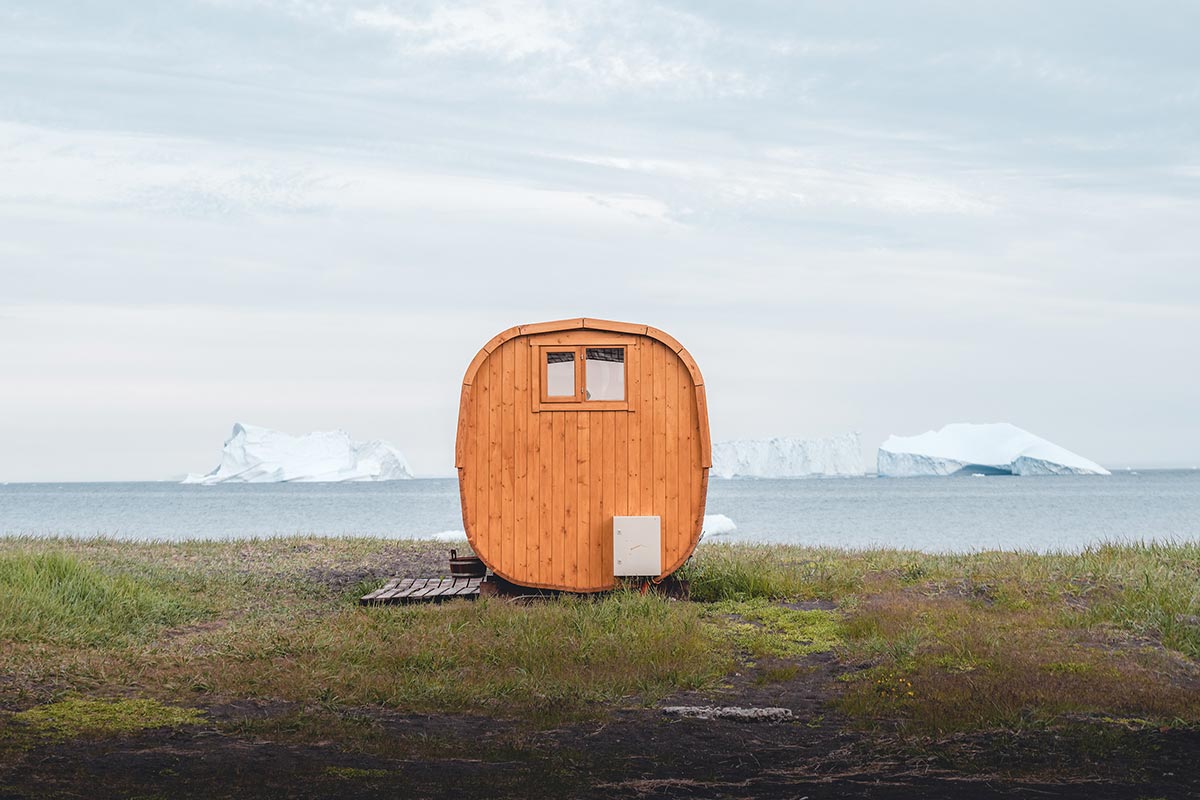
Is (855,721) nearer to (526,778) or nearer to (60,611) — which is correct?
(526,778)

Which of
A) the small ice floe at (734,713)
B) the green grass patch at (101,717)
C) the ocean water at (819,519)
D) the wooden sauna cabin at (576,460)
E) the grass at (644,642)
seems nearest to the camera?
the green grass patch at (101,717)

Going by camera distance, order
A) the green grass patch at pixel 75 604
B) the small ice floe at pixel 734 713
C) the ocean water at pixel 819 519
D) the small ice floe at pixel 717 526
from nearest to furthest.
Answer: the small ice floe at pixel 734 713 → the green grass patch at pixel 75 604 → the small ice floe at pixel 717 526 → the ocean water at pixel 819 519

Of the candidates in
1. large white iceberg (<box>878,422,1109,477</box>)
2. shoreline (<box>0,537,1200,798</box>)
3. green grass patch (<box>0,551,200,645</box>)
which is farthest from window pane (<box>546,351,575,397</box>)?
large white iceberg (<box>878,422,1109,477</box>)

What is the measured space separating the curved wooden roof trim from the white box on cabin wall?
6.17 ft

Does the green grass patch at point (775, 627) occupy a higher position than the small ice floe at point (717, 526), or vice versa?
the green grass patch at point (775, 627)

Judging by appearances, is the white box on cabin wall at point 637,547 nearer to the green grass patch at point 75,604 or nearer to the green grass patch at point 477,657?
the green grass patch at point 477,657

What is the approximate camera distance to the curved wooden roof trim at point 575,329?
1321 centimetres

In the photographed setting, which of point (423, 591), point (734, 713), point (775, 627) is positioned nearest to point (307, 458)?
point (423, 591)

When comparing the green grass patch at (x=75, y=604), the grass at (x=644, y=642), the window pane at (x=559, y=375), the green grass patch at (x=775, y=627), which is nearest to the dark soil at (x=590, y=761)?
→ the grass at (x=644, y=642)

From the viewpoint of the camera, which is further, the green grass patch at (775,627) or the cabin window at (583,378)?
the cabin window at (583,378)

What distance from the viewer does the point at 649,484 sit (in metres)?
13.3

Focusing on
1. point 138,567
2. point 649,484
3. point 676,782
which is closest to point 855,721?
point 676,782

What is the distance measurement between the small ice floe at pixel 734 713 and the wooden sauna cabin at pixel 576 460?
15.2 ft

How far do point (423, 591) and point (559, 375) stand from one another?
3246 millimetres
